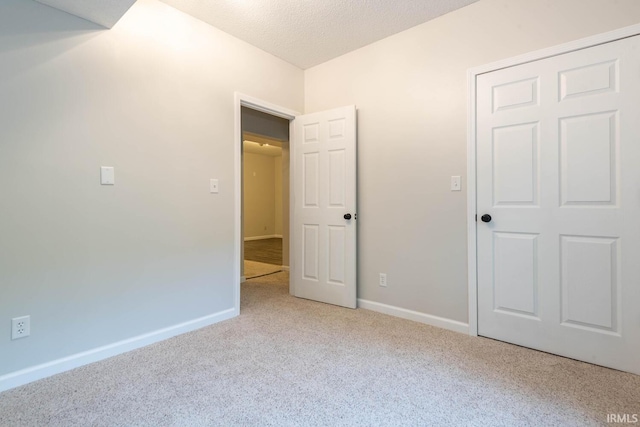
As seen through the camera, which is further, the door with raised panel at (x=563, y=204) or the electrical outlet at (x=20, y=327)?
the door with raised panel at (x=563, y=204)

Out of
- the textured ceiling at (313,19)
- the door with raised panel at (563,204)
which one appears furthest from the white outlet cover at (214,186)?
the door with raised panel at (563,204)

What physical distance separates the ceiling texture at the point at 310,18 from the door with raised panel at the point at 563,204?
84 centimetres

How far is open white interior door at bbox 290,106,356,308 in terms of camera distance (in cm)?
297

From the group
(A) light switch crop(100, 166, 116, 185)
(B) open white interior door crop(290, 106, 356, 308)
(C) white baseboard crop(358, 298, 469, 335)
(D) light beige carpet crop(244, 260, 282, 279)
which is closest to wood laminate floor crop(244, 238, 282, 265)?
(D) light beige carpet crop(244, 260, 282, 279)

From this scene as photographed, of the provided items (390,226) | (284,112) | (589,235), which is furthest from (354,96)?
(589,235)

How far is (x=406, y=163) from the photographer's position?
2.69 m

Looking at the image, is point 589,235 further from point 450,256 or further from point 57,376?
point 57,376

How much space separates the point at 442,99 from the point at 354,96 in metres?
0.90

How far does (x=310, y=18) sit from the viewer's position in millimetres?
2496

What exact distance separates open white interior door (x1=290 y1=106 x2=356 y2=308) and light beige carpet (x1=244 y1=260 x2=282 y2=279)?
1297 millimetres

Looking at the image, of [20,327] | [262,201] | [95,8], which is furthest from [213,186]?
[262,201]

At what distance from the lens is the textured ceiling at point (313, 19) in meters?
2.32

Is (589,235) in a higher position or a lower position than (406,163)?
lower

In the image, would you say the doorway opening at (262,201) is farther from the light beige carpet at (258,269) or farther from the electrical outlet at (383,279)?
the electrical outlet at (383,279)
